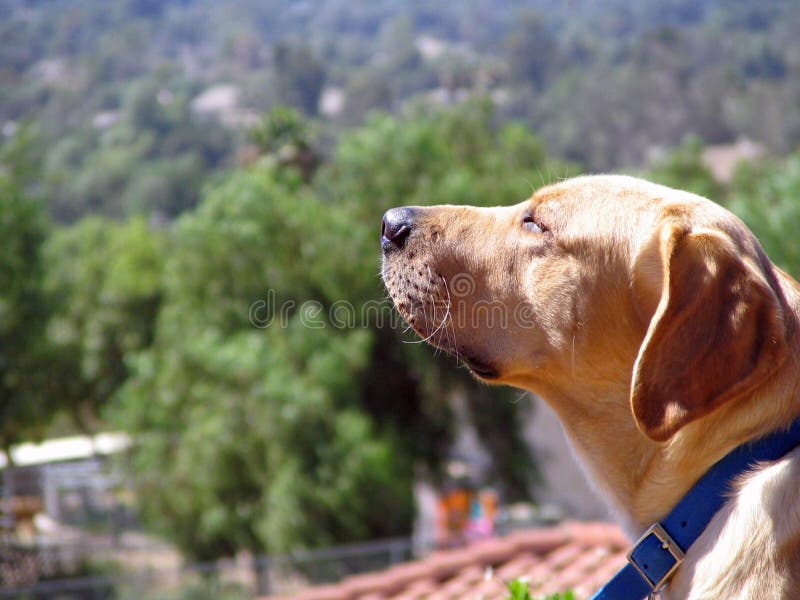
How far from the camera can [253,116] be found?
70.1m

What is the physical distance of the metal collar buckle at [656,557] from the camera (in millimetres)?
1922

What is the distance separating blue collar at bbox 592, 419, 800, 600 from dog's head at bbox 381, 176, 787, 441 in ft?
0.53

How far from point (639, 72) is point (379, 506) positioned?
168 ft

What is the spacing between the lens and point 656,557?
194 cm

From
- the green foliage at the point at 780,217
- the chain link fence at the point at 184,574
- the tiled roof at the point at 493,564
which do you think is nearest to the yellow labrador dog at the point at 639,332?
the tiled roof at the point at 493,564

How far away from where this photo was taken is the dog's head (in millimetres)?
1833

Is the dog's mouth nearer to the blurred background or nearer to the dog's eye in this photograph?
the dog's eye

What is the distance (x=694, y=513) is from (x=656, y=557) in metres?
0.12

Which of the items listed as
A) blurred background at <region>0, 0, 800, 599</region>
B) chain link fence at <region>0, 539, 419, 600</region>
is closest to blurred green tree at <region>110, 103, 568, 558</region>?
blurred background at <region>0, 0, 800, 599</region>

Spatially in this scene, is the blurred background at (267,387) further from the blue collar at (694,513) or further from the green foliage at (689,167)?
the blue collar at (694,513)

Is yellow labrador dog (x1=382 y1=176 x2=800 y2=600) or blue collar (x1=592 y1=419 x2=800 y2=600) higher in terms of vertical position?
yellow labrador dog (x1=382 y1=176 x2=800 y2=600)

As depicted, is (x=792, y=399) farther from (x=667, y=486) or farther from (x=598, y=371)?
(x=598, y=371)

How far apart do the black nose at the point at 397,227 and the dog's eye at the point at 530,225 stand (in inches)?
12.8

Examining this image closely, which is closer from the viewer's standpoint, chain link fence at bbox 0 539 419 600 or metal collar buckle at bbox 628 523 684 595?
metal collar buckle at bbox 628 523 684 595
